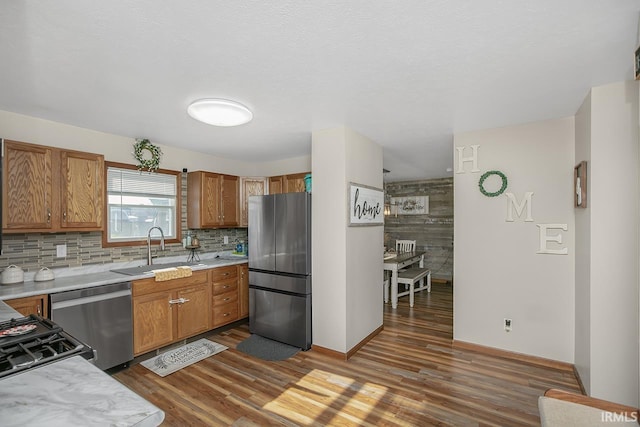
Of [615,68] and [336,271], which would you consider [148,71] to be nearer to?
[336,271]

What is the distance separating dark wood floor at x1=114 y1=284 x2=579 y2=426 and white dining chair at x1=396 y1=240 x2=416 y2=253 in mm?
3395

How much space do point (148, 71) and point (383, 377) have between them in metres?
3.08

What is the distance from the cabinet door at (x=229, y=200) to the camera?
4340mm

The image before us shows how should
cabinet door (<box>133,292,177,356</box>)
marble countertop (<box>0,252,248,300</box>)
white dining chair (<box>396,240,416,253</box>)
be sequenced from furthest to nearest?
white dining chair (<box>396,240,416,253</box>) < cabinet door (<box>133,292,177,356</box>) < marble countertop (<box>0,252,248,300</box>)

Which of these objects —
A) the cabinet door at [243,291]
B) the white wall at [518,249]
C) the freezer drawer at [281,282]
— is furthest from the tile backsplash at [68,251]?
the white wall at [518,249]

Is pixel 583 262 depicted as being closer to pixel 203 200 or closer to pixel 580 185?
pixel 580 185

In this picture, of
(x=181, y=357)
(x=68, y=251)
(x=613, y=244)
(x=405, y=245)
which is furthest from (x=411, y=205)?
(x=68, y=251)

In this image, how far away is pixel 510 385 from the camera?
8.60 feet

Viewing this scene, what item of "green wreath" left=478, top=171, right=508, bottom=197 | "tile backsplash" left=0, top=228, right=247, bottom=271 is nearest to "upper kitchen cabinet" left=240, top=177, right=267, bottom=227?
"tile backsplash" left=0, top=228, right=247, bottom=271

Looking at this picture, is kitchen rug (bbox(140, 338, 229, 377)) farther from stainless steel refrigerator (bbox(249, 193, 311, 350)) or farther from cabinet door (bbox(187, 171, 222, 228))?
cabinet door (bbox(187, 171, 222, 228))

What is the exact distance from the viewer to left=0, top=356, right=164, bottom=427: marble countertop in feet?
2.61

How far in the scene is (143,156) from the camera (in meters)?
3.66

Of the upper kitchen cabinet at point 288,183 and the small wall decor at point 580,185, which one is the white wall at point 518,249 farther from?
the upper kitchen cabinet at point 288,183

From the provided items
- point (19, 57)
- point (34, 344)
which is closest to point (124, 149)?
point (19, 57)
